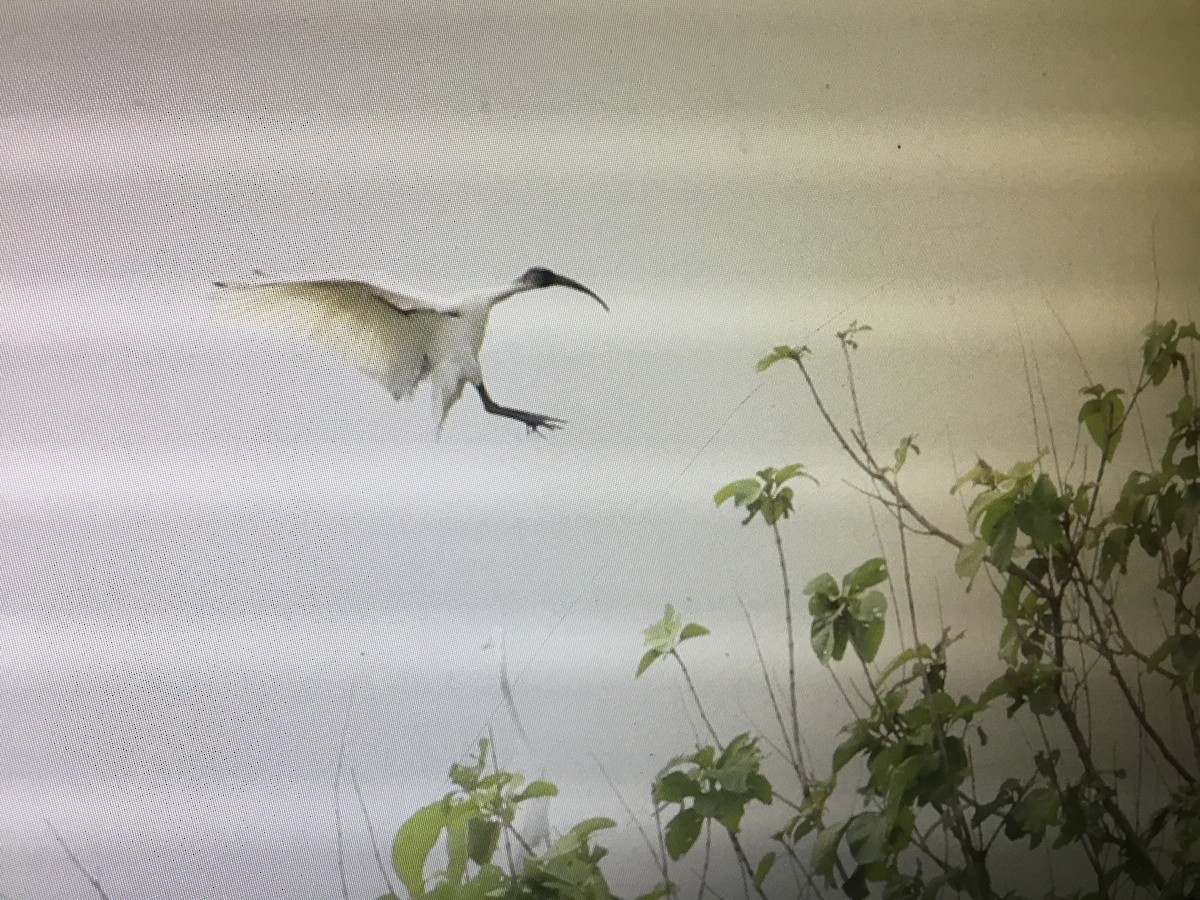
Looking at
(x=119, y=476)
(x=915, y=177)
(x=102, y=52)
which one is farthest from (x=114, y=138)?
(x=915, y=177)

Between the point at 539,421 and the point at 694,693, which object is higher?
the point at 539,421

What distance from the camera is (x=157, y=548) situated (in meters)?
1.09

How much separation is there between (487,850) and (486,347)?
1.78 ft

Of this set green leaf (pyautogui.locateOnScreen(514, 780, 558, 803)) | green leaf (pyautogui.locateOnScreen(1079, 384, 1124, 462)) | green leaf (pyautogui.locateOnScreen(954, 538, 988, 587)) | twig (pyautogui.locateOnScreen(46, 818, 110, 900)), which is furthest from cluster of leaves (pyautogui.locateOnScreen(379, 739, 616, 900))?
green leaf (pyautogui.locateOnScreen(1079, 384, 1124, 462))

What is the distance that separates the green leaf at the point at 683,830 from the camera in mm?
911

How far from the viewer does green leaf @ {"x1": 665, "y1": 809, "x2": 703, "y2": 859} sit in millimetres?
911

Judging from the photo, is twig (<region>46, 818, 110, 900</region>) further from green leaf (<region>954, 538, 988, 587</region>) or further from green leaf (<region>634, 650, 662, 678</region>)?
green leaf (<region>954, 538, 988, 587</region>)

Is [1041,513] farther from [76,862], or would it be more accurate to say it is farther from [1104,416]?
[76,862]

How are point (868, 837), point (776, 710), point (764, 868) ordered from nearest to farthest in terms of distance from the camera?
point (868, 837) → point (764, 868) → point (776, 710)

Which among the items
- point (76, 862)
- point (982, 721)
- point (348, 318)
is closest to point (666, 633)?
point (982, 721)

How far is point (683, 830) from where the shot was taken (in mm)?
915

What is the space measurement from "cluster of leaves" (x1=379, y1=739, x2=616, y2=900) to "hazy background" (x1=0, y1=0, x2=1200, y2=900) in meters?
0.07

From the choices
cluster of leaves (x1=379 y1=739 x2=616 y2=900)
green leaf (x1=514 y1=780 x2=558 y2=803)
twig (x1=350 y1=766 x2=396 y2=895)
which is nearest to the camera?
cluster of leaves (x1=379 y1=739 x2=616 y2=900)

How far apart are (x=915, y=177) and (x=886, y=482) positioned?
0.36 meters
